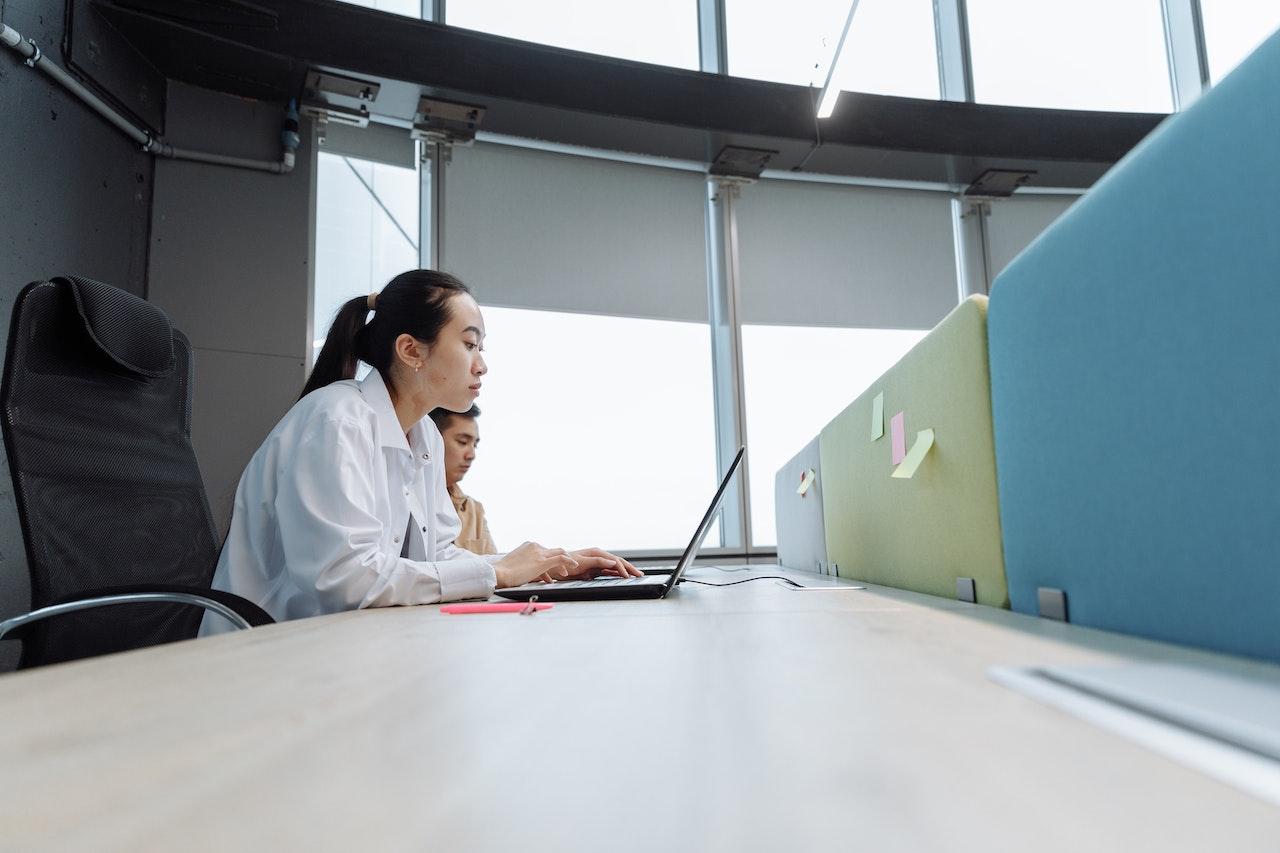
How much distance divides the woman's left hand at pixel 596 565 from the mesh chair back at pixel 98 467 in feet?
2.33

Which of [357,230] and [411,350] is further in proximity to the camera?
[357,230]

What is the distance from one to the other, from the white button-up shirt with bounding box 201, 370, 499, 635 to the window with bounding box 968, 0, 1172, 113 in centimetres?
356

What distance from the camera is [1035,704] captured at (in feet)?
1.11

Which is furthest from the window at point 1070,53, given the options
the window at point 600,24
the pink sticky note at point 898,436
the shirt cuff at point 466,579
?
the shirt cuff at point 466,579

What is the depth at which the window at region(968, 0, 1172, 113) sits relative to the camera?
3.68m

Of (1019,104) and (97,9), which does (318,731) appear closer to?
(97,9)

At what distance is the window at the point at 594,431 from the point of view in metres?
3.09

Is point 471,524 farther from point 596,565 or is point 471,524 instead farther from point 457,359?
point 596,565

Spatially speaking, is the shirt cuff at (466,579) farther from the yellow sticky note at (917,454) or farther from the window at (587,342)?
the window at (587,342)

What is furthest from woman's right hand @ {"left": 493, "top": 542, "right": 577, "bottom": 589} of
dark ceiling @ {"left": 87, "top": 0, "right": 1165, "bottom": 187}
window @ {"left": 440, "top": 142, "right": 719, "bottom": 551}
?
dark ceiling @ {"left": 87, "top": 0, "right": 1165, "bottom": 187}

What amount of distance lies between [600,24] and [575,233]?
0.92 metres

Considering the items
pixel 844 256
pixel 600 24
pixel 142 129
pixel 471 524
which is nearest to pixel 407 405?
pixel 471 524

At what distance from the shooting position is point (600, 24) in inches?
129

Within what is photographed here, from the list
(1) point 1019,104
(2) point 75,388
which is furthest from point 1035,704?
(1) point 1019,104
